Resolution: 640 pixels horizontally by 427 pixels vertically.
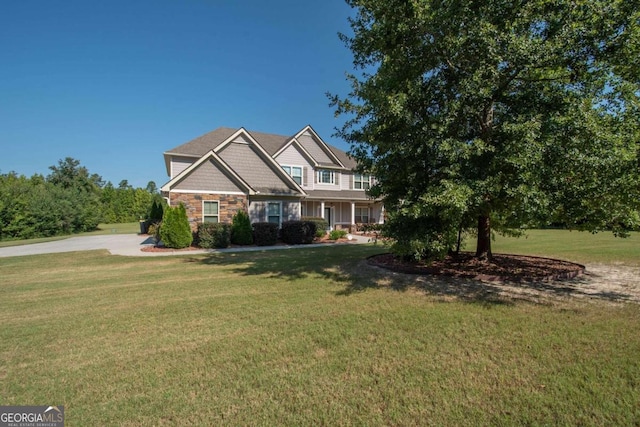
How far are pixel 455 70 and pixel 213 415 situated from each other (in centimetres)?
769

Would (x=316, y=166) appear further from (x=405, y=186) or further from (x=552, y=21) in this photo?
(x=552, y=21)

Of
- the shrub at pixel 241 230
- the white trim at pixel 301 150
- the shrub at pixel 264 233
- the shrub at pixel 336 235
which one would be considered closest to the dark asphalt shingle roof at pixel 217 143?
the white trim at pixel 301 150

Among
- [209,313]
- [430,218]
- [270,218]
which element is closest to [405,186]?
[430,218]

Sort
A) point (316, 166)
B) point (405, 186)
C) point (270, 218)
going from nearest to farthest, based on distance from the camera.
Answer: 1. point (405, 186)
2. point (270, 218)
3. point (316, 166)

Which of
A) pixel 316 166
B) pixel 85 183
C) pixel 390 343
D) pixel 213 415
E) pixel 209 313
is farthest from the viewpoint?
pixel 85 183

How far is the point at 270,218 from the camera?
18984 millimetres

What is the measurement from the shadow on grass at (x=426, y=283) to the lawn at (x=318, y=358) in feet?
1.11

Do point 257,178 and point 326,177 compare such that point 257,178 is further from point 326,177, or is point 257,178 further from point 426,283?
point 426,283

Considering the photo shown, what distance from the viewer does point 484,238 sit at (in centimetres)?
966

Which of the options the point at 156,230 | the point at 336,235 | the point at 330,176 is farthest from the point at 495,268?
the point at 156,230

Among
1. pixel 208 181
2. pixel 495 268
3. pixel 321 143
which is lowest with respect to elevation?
pixel 495 268

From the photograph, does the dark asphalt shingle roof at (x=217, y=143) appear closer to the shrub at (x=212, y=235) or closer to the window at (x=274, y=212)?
the window at (x=274, y=212)

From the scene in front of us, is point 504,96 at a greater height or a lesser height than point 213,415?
greater

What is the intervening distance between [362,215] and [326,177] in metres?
6.24
